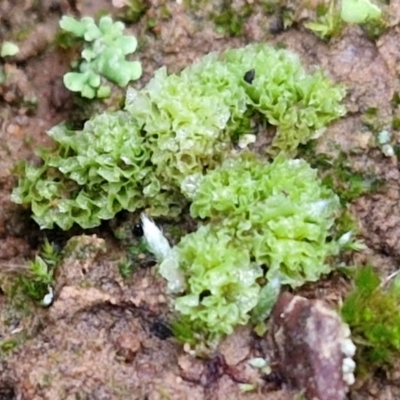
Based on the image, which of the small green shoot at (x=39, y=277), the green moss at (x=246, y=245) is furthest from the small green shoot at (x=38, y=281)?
the green moss at (x=246, y=245)

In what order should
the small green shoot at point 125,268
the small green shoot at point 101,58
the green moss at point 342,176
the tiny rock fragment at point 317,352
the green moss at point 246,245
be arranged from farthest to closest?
the small green shoot at point 101,58 → the green moss at point 342,176 → the small green shoot at point 125,268 → the green moss at point 246,245 → the tiny rock fragment at point 317,352

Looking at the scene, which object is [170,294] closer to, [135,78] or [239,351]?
[239,351]

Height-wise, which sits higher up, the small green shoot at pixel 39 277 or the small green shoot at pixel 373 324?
the small green shoot at pixel 373 324

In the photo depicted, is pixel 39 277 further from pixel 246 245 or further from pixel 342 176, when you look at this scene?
pixel 342 176

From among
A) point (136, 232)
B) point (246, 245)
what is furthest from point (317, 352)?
point (136, 232)

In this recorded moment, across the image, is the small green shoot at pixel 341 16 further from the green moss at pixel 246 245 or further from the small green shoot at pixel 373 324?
the small green shoot at pixel 373 324

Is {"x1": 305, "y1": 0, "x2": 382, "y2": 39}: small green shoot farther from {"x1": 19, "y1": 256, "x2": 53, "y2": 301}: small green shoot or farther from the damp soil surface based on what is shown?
{"x1": 19, "y1": 256, "x2": 53, "y2": 301}: small green shoot

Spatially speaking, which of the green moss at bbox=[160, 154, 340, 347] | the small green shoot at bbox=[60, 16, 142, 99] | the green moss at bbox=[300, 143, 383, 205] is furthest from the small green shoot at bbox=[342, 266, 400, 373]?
the small green shoot at bbox=[60, 16, 142, 99]
